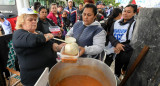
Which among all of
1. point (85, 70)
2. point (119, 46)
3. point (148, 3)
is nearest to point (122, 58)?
point (119, 46)

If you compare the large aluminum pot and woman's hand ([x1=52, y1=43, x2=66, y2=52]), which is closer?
the large aluminum pot

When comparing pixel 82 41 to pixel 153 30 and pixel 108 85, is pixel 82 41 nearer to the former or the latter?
pixel 108 85

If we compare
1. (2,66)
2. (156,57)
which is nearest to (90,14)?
(156,57)

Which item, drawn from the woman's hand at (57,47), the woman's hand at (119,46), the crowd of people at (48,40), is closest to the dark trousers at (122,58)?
the crowd of people at (48,40)

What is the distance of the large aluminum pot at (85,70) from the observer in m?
1.01

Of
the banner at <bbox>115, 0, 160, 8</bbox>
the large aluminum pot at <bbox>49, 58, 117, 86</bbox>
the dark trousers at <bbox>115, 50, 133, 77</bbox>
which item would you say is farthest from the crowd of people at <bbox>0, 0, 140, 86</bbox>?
the banner at <bbox>115, 0, 160, 8</bbox>

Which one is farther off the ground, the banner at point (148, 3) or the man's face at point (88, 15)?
the banner at point (148, 3)

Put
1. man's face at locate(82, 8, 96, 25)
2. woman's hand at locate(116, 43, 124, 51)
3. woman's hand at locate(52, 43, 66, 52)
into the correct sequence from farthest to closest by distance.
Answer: woman's hand at locate(116, 43, 124, 51) < man's face at locate(82, 8, 96, 25) < woman's hand at locate(52, 43, 66, 52)

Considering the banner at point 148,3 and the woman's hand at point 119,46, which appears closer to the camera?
the woman's hand at point 119,46

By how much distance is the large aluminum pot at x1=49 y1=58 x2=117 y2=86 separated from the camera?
3.30 ft

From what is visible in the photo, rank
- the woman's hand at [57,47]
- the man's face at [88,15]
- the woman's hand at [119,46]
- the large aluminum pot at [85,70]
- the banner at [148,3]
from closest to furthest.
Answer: the large aluminum pot at [85,70] < the woman's hand at [57,47] < the man's face at [88,15] < the woman's hand at [119,46] < the banner at [148,3]

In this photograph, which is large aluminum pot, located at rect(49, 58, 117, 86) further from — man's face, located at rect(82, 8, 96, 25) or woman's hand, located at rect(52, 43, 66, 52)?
man's face, located at rect(82, 8, 96, 25)

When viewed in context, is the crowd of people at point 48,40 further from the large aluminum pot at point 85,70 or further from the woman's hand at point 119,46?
the large aluminum pot at point 85,70

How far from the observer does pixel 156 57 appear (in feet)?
3.35
